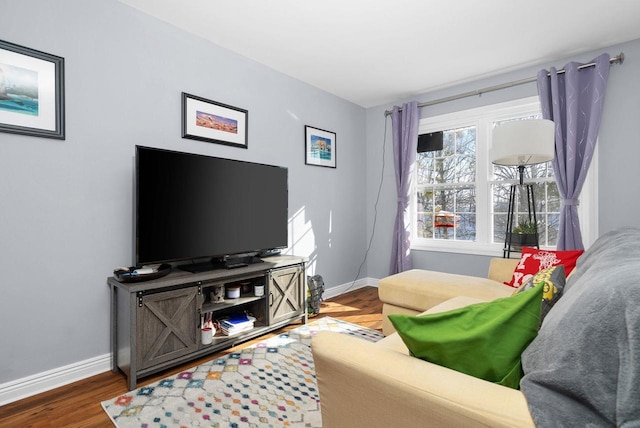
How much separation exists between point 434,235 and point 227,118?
282 cm

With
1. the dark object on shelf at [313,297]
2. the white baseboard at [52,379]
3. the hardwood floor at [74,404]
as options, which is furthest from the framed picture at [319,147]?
the white baseboard at [52,379]

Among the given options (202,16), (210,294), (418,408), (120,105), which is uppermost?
(202,16)

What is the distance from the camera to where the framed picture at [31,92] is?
189 centimetres

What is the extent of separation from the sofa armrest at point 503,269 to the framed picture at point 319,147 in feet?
6.99

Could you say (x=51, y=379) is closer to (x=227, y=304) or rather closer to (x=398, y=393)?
(x=227, y=304)

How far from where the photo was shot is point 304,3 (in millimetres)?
2379

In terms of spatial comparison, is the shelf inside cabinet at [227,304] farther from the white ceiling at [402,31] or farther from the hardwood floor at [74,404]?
the white ceiling at [402,31]

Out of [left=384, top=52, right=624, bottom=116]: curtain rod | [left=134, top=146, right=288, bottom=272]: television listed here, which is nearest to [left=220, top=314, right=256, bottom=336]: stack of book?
[left=134, top=146, right=288, bottom=272]: television

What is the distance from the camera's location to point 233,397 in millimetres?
1894

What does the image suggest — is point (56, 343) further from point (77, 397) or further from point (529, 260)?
point (529, 260)

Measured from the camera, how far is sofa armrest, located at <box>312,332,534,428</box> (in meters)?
0.76

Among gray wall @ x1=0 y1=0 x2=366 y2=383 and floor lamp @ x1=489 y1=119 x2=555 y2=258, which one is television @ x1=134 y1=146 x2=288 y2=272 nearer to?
gray wall @ x1=0 y1=0 x2=366 y2=383

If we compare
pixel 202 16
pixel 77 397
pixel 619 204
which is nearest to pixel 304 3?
pixel 202 16

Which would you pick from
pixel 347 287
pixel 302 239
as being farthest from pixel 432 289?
pixel 347 287
